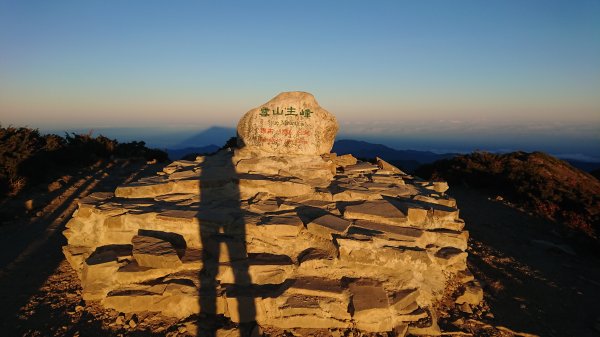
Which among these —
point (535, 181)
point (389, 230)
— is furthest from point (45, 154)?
point (535, 181)

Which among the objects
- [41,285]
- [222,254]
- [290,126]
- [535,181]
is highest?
[290,126]

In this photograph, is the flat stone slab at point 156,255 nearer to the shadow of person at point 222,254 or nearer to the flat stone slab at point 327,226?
the shadow of person at point 222,254

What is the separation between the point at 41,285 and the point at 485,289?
7.38 metres

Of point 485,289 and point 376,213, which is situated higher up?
point 376,213

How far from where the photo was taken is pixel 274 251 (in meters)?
5.30

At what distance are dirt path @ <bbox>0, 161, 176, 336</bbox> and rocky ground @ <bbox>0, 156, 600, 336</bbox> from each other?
1 cm

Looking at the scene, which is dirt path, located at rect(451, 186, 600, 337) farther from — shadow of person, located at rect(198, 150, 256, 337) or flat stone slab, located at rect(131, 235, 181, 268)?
flat stone slab, located at rect(131, 235, 181, 268)

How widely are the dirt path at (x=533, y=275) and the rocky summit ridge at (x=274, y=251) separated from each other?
721 millimetres

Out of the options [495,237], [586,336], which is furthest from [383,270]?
[495,237]

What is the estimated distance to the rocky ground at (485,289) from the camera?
14.8 ft

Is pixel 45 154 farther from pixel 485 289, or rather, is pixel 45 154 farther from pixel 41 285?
pixel 485 289

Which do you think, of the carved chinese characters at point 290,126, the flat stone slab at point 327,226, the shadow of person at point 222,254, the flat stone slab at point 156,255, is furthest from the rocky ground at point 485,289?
the carved chinese characters at point 290,126

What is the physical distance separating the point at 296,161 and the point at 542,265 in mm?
5535

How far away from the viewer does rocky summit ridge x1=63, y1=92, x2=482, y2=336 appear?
4551 millimetres
